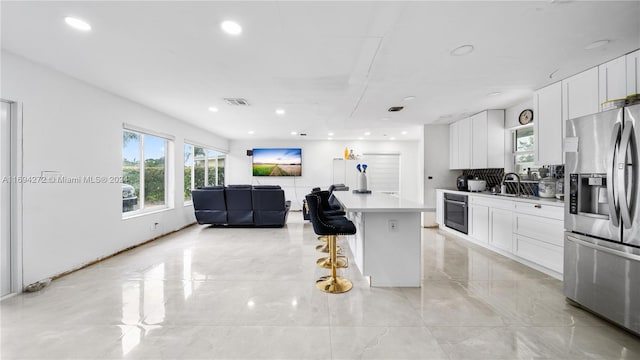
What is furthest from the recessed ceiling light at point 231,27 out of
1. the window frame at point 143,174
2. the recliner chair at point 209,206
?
the recliner chair at point 209,206

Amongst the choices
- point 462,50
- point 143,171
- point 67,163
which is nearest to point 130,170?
point 143,171

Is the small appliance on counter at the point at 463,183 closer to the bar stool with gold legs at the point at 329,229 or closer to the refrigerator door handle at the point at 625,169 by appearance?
the refrigerator door handle at the point at 625,169

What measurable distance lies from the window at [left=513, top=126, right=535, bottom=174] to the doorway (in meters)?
6.86

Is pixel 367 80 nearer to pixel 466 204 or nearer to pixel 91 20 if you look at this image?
pixel 91 20

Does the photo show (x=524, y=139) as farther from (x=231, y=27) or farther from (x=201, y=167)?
(x=201, y=167)

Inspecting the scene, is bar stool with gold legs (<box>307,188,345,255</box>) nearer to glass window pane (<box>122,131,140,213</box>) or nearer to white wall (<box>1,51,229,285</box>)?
white wall (<box>1,51,229,285</box>)

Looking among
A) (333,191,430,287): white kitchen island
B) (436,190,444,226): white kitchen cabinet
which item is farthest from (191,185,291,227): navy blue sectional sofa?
(436,190,444,226): white kitchen cabinet

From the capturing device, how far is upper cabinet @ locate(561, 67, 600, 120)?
2840mm

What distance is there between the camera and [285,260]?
3670mm

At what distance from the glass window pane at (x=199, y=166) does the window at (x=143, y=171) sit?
5.56ft

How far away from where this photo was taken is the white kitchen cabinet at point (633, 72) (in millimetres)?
2471

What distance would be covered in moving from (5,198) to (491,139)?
6714 mm

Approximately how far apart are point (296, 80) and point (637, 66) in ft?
11.3

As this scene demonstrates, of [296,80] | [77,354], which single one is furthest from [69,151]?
[296,80]
